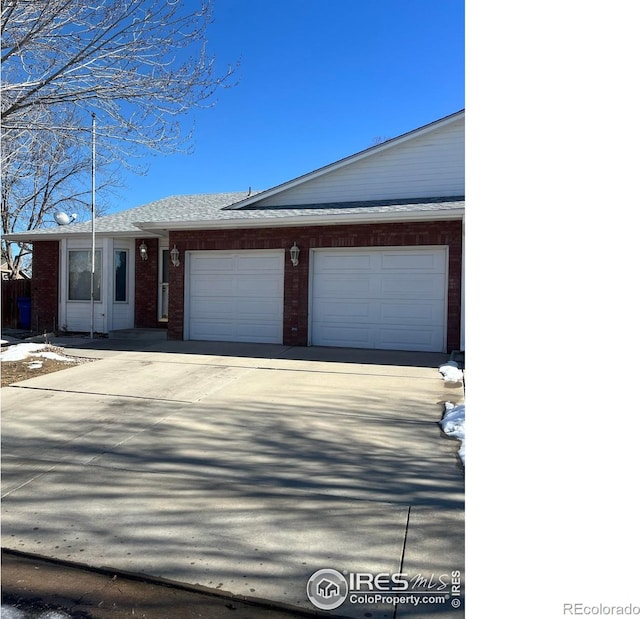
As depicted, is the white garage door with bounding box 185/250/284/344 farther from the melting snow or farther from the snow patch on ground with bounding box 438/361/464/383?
the snow patch on ground with bounding box 438/361/464/383

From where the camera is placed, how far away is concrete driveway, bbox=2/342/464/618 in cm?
289

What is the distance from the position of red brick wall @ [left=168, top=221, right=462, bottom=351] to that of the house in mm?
22

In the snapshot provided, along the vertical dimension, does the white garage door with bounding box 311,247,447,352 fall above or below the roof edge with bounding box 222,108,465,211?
below

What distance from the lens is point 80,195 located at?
88.2 feet

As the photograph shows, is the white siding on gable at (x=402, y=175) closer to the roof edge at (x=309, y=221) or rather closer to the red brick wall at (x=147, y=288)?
the roof edge at (x=309, y=221)

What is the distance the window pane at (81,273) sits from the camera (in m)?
13.7

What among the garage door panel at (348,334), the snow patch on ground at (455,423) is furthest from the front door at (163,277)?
the snow patch on ground at (455,423)

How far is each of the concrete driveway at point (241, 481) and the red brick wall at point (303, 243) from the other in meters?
3.26

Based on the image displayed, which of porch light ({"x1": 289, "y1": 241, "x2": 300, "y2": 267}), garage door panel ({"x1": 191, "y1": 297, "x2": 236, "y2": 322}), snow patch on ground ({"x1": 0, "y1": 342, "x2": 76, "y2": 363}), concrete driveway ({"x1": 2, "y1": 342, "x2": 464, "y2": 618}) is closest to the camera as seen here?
concrete driveway ({"x1": 2, "y1": 342, "x2": 464, "y2": 618})

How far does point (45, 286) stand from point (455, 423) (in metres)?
13.2
